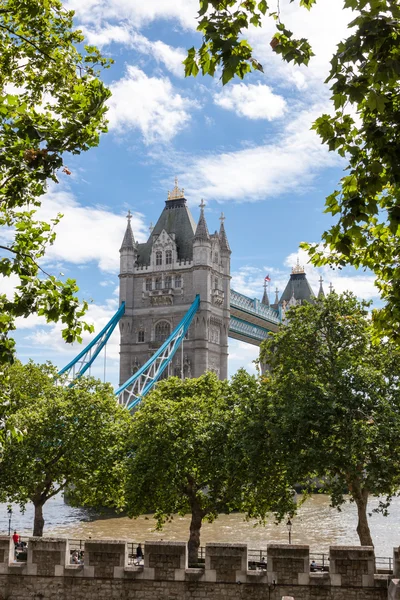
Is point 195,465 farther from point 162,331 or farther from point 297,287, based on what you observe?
point 297,287

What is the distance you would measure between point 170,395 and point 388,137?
28.7 metres

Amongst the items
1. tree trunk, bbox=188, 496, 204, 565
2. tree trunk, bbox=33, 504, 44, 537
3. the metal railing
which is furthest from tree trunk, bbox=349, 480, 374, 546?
tree trunk, bbox=33, 504, 44, 537

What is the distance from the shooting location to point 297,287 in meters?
141

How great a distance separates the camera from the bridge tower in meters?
92.8

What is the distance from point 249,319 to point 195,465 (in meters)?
82.6

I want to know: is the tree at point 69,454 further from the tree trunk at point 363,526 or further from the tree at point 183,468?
the tree trunk at point 363,526

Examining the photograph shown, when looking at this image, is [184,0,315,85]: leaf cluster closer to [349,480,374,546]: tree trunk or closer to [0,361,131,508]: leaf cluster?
[349,480,374,546]: tree trunk

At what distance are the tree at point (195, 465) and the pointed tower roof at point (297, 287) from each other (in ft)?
359

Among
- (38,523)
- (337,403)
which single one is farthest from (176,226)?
→ (337,403)

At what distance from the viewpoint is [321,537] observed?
4369 cm

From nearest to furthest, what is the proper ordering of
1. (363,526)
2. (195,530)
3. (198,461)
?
(363,526) < (195,530) < (198,461)

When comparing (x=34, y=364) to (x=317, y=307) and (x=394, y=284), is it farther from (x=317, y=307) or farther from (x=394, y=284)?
(x=394, y=284)

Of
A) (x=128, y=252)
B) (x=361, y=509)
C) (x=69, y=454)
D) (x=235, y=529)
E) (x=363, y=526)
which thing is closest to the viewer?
(x=363, y=526)

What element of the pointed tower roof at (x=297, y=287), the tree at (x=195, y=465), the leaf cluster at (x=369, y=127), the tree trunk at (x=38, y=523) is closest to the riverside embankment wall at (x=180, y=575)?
the leaf cluster at (x=369, y=127)
